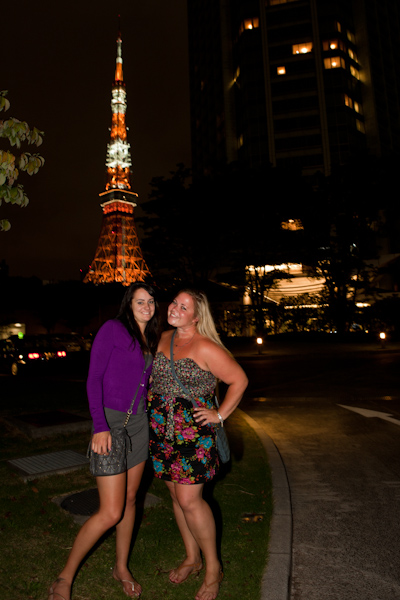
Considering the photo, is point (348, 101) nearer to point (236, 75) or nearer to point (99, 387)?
point (236, 75)

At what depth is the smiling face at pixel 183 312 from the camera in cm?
311

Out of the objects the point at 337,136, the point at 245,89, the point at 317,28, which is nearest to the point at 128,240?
the point at 245,89

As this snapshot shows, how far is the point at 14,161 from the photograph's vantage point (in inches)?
173

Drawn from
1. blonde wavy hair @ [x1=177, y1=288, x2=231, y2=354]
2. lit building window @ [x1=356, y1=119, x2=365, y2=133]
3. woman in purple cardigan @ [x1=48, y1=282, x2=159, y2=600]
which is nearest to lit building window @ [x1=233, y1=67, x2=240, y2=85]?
lit building window @ [x1=356, y1=119, x2=365, y2=133]

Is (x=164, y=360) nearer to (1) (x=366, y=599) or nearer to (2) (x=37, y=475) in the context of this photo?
(1) (x=366, y=599)

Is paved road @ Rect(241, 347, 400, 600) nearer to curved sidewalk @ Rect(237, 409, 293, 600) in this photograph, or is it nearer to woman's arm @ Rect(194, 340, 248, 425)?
curved sidewalk @ Rect(237, 409, 293, 600)

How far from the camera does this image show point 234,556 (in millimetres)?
3473

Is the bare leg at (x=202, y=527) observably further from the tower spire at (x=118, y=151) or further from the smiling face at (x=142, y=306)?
the tower spire at (x=118, y=151)

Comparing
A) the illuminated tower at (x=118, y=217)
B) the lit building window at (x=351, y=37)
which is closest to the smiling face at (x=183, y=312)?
the illuminated tower at (x=118, y=217)

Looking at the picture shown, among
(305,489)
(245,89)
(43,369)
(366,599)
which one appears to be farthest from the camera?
(245,89)

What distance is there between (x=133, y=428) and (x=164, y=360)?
53 cm

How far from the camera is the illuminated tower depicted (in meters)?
72.4

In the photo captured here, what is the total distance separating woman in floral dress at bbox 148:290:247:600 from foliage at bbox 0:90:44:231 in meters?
2.32

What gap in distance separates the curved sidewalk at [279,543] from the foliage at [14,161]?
3.94 metres
